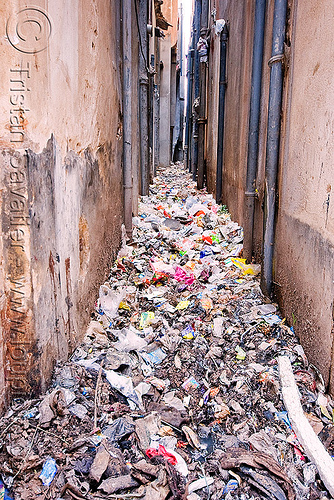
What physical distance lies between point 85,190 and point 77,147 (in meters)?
0.35

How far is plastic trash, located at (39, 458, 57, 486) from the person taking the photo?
1688 mm

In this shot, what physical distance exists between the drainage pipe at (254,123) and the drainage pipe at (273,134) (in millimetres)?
831

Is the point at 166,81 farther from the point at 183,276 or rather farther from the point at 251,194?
the point at 183,276

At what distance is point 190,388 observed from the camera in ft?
8.04

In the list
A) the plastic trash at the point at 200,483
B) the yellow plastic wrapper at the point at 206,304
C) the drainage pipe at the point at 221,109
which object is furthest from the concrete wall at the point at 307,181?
the drainage pipe at the point at 221,109

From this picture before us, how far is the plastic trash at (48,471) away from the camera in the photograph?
1688 millimetres

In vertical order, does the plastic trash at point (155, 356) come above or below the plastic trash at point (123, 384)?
below

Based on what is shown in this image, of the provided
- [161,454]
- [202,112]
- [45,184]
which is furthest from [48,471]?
[202,112]

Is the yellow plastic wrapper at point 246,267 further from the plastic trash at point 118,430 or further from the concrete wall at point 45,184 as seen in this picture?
the plastic trash at point 118,430

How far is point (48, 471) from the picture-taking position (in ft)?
5.65

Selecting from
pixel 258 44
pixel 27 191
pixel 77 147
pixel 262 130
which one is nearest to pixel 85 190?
pixel 77 147

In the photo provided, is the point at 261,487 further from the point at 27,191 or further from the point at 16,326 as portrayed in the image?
the point at 27,191

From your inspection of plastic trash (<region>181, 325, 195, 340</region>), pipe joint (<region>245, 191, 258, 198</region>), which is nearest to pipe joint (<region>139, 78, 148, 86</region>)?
pipe joint (<region>245, 191, 258, 198</region>)

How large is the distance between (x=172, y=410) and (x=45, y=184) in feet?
4.39
